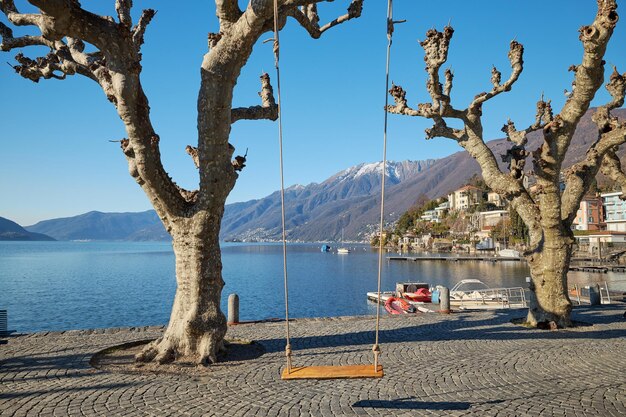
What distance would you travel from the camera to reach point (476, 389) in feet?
25.4

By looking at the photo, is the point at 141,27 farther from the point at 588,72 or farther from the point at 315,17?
the point at 588,72

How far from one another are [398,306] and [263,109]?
20225 mm

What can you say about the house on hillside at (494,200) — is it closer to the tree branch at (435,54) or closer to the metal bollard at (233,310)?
the tree branch at (435,54)

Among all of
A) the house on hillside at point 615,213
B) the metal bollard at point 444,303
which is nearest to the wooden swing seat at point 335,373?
the metal bollard at point 444,303

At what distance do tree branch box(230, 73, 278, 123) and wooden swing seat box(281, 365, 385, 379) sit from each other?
22.5 ft

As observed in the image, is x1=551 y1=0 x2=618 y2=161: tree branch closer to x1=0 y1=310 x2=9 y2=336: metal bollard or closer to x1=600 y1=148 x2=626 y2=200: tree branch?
x1=600 y1=148 x2=626 y2=200: tree branch

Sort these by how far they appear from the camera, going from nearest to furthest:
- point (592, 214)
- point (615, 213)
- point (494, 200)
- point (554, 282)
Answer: point (554, 282) → point (615, 213) → point (592, 214) → point (494, 200)

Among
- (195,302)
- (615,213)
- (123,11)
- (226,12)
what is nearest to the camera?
(123,11)

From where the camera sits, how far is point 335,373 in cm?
673

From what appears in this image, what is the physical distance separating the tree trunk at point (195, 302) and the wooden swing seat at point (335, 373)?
3.32 m

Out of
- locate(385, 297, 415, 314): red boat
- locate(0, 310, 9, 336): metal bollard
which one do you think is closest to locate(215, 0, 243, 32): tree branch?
locate(0, 310, 9, 336): metal bollard

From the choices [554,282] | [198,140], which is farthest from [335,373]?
[554,282]

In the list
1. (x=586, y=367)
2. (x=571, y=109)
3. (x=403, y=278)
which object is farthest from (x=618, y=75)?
(x=403, y=278)

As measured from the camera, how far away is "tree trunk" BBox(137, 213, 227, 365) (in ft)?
32.0
